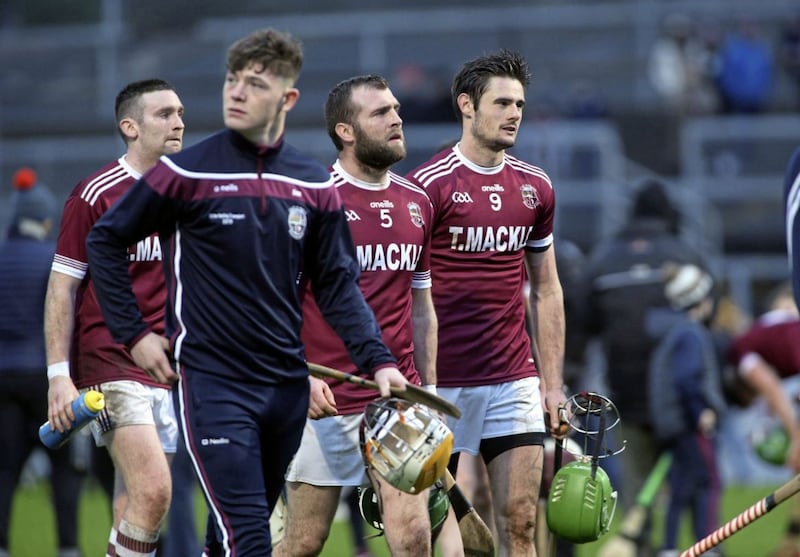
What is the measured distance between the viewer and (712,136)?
1970 cm

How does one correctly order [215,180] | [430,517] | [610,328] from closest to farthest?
[215,180]
[430,517]
[610,328]

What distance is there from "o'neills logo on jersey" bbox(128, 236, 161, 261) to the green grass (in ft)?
15.6

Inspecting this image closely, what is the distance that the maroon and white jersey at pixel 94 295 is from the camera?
677cm

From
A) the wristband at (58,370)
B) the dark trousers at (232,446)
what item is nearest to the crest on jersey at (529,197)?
the dark trousers at (232,446)

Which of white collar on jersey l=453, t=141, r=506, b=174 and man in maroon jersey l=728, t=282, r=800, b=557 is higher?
white collar on jersey l=453, t=141, r=506, b=174

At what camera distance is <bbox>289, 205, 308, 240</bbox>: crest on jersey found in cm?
544

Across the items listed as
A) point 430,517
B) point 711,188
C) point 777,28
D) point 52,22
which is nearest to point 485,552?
point 430,517

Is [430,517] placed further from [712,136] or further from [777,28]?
[777,28]

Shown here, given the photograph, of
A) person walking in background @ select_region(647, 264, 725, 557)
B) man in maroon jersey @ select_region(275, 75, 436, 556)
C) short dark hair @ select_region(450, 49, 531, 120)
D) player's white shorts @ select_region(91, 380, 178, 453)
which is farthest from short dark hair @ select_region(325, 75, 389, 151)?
person walking in background @ select_region(647, 264, 725, 557)

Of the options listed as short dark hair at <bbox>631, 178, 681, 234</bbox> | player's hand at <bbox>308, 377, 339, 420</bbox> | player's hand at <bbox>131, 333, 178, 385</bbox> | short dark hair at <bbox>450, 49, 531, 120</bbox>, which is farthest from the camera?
Answer: short dark hair at <bbox>631, 178, 681, 234</bbox>

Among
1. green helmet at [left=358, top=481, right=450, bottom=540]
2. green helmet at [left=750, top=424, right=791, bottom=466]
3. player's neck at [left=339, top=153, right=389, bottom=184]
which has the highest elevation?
player's neck at [left=339, top=153, right=389, bottom=184]

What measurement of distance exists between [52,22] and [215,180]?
69.6ft

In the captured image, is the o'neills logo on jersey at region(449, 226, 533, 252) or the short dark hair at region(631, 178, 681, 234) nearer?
the o'neills logo on jersey at region(449, 226, 533, 252)

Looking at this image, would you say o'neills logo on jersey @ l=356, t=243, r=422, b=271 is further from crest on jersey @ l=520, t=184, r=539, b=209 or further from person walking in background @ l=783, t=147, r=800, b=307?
person walking in background @ l=783, t=147, r=800, b=307
